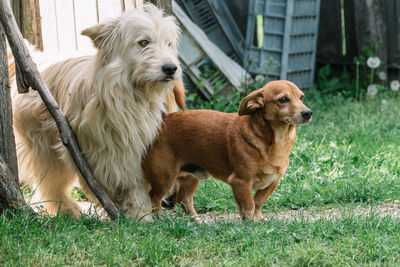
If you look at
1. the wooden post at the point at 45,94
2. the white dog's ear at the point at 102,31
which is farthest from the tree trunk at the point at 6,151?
the white dog's ear at the point at 102,31

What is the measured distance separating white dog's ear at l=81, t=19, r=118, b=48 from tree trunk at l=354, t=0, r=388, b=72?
5.45 meters

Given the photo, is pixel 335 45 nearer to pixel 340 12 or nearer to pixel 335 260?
pixel 340 12

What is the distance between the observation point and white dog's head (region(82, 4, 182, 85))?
389 cm

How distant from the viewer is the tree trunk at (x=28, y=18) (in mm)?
5234

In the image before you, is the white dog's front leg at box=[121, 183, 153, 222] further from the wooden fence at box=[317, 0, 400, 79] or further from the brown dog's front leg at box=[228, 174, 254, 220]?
the wooden fence at box=[317, 0, 400, 79]

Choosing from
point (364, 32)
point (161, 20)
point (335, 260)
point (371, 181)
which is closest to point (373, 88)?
point (364, 32)

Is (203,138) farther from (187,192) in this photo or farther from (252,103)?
(187,192)

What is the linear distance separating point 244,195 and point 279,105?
27.7 inches

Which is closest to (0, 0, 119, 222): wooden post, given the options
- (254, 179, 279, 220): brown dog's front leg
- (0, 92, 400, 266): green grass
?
(0, 92, 400, 266): green grass

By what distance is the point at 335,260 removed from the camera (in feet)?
10.5

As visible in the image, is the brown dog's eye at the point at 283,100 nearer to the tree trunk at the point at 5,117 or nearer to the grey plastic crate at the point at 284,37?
the tree trunk at the point at 5,117

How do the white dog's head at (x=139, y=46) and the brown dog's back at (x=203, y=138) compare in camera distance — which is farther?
the brown dog's back at (x=203, y=138)

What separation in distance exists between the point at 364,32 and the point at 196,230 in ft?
19.3

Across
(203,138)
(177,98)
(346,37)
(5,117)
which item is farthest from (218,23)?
(5,117)
